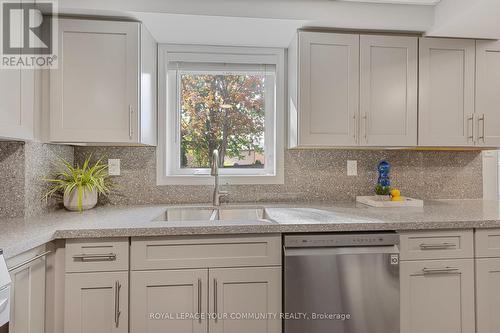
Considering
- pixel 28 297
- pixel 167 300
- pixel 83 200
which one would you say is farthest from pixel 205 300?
pixel 83 200

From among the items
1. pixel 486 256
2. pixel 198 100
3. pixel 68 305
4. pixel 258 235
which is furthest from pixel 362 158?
pixel 68 305

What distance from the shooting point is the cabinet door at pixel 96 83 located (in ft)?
5.40

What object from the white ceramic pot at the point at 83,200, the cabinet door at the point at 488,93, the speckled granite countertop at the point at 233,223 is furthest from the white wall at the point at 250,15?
the speckled granite countertop at the point at 233,223

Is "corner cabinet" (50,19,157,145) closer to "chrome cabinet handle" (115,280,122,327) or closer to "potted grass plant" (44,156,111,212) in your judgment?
"potted grass plant" (44,156,111,212)

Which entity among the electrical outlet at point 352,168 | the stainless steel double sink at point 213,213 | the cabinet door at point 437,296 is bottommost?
the cabinet door at point 437,296

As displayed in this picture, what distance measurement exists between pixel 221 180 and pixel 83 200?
36.2 inches

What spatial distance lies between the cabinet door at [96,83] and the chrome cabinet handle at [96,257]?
0.68m

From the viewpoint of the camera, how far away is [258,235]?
4.75 ft

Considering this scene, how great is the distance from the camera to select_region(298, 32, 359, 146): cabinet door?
1824mm

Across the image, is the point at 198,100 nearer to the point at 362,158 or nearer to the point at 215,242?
the point at 215,242

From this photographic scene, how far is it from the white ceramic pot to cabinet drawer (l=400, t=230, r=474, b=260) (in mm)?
1885

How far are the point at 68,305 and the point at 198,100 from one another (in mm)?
1540

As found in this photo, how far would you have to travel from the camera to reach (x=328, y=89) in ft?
6.04

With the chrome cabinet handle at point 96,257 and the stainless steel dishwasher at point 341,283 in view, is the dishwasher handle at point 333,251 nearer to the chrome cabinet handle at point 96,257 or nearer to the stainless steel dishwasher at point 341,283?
the stainless steel dishwasher at point 341,283
